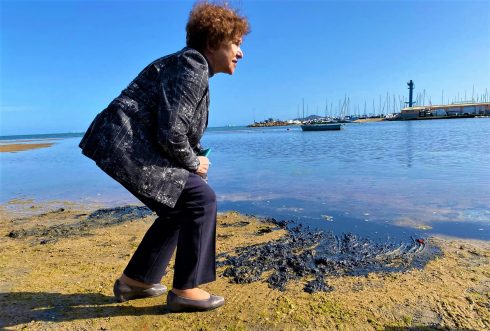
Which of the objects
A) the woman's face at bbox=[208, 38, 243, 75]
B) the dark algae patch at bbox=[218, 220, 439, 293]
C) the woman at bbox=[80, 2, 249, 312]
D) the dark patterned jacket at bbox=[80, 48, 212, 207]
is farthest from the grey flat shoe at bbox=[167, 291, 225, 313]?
the woman's face at bbox=[208, 38, 243, 75]

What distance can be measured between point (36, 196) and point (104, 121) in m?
7.72

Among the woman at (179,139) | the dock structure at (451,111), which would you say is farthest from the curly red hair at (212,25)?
the dock structure at (451,111)

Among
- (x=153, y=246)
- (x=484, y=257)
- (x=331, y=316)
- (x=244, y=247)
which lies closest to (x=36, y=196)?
(x=244, y=247)

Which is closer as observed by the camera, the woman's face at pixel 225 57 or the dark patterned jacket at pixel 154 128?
the dark patterned jacket at pixel 154 128

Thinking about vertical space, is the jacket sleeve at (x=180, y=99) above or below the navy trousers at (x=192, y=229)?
above

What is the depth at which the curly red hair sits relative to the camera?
8.26 feet

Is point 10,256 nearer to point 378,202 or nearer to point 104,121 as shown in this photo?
point 104,121

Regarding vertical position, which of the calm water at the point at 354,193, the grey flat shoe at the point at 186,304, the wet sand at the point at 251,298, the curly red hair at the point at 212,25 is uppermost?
the curly red hair at the point at 212,25

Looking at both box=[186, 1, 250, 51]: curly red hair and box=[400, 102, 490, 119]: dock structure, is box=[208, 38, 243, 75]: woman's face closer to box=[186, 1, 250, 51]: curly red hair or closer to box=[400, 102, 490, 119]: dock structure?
box=[186, 1, 250, 51]: curly red hair

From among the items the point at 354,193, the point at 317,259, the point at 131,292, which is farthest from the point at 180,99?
the point at 354,193

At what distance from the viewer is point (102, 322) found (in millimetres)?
2559

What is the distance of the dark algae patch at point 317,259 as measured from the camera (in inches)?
132

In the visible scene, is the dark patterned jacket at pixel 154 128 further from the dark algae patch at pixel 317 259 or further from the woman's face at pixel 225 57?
the dark algae patch at pixel 317 259

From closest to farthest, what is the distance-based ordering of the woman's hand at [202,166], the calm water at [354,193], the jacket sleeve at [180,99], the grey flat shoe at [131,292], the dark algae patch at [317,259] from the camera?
the jacket sleeve at [180,99], the woman's hand at [202,166], the grey flat shoe at [131,292], the dark algae patch at [317,259], the calm water at [354,193]
